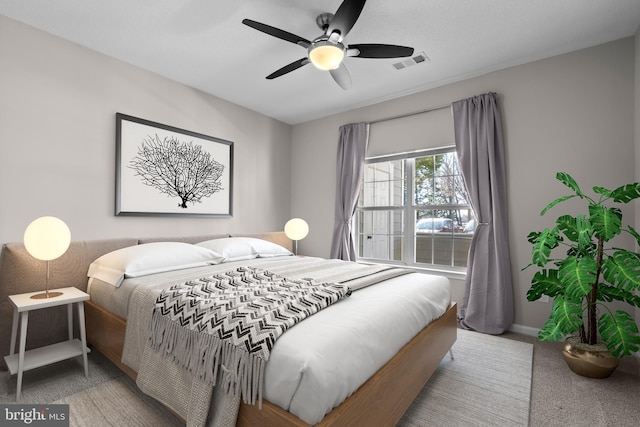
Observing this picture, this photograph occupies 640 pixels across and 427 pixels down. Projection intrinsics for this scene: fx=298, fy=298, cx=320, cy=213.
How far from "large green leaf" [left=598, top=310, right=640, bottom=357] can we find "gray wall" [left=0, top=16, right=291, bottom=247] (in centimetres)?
370

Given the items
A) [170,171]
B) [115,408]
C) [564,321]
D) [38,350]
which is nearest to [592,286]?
[564,321]

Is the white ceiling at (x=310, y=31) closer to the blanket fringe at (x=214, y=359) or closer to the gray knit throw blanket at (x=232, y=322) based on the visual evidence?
the gray knit throw blanket at (x=232, y=322)

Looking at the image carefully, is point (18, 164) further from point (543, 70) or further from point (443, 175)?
point (543, 70)

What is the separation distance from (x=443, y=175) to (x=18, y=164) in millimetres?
3996

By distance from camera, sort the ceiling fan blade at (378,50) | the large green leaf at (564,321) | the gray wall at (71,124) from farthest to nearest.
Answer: the gray wall at (71,124) < the ceiling fan blade at (378,50) < the large green leaf at (564,321)

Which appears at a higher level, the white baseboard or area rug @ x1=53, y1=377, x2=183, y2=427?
the white baseboard

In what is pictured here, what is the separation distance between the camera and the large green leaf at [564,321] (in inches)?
79.9

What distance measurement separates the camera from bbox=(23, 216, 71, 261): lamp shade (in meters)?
2.03

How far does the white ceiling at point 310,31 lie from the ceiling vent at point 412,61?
0.20 feet

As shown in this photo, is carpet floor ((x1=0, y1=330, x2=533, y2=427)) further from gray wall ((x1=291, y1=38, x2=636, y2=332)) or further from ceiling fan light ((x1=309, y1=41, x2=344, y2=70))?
ceiling fan light ((x1=309, y1=41, x2=344, y2=70))

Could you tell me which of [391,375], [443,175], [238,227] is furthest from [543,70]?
[238,227]

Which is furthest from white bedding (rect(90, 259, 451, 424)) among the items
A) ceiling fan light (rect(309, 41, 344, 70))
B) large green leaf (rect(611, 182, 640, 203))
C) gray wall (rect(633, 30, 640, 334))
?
gray wall (rect(633, 30, 640, 334))

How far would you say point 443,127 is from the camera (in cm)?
341

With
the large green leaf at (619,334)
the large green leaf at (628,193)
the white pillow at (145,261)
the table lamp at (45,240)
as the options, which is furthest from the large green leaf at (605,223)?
the table lamp at (45,240)
